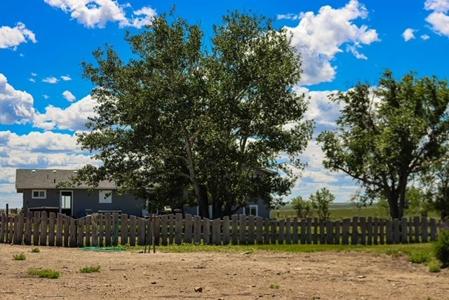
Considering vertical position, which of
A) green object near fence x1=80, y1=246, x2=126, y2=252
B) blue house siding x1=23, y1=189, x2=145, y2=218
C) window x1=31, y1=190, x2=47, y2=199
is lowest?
green object near fence x1=80, y1=246, x2=126, y2=252

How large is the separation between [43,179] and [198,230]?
36.5 meters

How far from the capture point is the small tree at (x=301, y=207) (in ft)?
183

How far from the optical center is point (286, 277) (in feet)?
47.4

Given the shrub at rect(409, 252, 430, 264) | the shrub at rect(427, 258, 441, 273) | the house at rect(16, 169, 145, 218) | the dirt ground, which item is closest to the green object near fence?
the dirt ground

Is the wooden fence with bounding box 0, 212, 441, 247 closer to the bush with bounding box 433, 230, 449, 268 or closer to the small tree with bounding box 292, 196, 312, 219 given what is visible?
the bush with bounding box 433, 230, 449, 268

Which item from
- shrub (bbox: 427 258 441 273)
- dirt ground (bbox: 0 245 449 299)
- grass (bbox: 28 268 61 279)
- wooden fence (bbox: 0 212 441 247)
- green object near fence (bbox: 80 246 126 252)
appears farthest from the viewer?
wooden fence (bbox: 0 212 441 247)

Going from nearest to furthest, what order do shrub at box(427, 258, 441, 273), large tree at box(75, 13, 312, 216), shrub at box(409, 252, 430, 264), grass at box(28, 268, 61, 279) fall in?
grass at box(28, 268, 61, 279), shrub at box(427, 258, 441, 273), shrub at box(409, 252, 430, 264), large tree at box(75, 13, 312, 216)

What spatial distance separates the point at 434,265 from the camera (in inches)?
619

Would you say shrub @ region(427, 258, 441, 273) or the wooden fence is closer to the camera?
shrub @ region(427, 258, 441, 273)

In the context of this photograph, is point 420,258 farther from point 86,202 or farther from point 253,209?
point 86,202

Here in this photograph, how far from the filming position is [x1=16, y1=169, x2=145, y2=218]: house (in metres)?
57.0

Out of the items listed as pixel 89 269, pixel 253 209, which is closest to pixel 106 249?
pixel 89 269

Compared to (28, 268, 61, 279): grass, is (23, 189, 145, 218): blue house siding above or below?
above

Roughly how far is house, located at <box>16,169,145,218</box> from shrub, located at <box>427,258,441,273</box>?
42.3m
